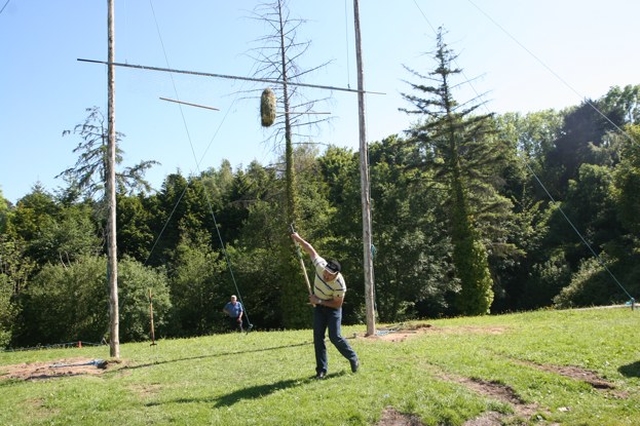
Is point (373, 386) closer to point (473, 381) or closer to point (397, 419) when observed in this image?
point (397, 419)

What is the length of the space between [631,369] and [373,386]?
16.0 ft

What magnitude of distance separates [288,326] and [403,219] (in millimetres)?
12480

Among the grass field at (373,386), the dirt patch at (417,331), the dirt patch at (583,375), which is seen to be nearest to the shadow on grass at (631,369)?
the grass field at (373,386)

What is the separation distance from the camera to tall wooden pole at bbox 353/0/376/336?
16844mm

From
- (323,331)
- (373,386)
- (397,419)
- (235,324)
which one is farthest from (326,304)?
(235,324)

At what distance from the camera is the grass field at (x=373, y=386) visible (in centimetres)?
847

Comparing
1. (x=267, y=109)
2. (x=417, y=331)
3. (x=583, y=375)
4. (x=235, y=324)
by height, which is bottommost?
(x=235, y=324)

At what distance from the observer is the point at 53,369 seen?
14500 millimetres

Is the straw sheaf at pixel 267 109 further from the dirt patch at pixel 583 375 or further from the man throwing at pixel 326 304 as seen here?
the dirt patch at pixel 583 375

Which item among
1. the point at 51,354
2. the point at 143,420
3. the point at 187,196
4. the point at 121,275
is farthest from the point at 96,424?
the point at 187,196

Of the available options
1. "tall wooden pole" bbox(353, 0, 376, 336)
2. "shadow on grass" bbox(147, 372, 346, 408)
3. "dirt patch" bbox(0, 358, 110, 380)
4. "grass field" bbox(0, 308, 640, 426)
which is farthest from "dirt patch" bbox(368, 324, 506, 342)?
"dirt patch" bbox(0, 358, 110, 380)

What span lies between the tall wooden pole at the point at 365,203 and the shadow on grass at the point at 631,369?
7688 millimetres

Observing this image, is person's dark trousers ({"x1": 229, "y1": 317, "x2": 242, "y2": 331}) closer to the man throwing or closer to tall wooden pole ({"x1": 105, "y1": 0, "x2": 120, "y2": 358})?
tall wooden pole ({"x1": 105, "y1": 0, "x2": 120, "y2": 358})

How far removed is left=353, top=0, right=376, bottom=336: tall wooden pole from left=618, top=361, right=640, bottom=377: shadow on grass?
769cm
